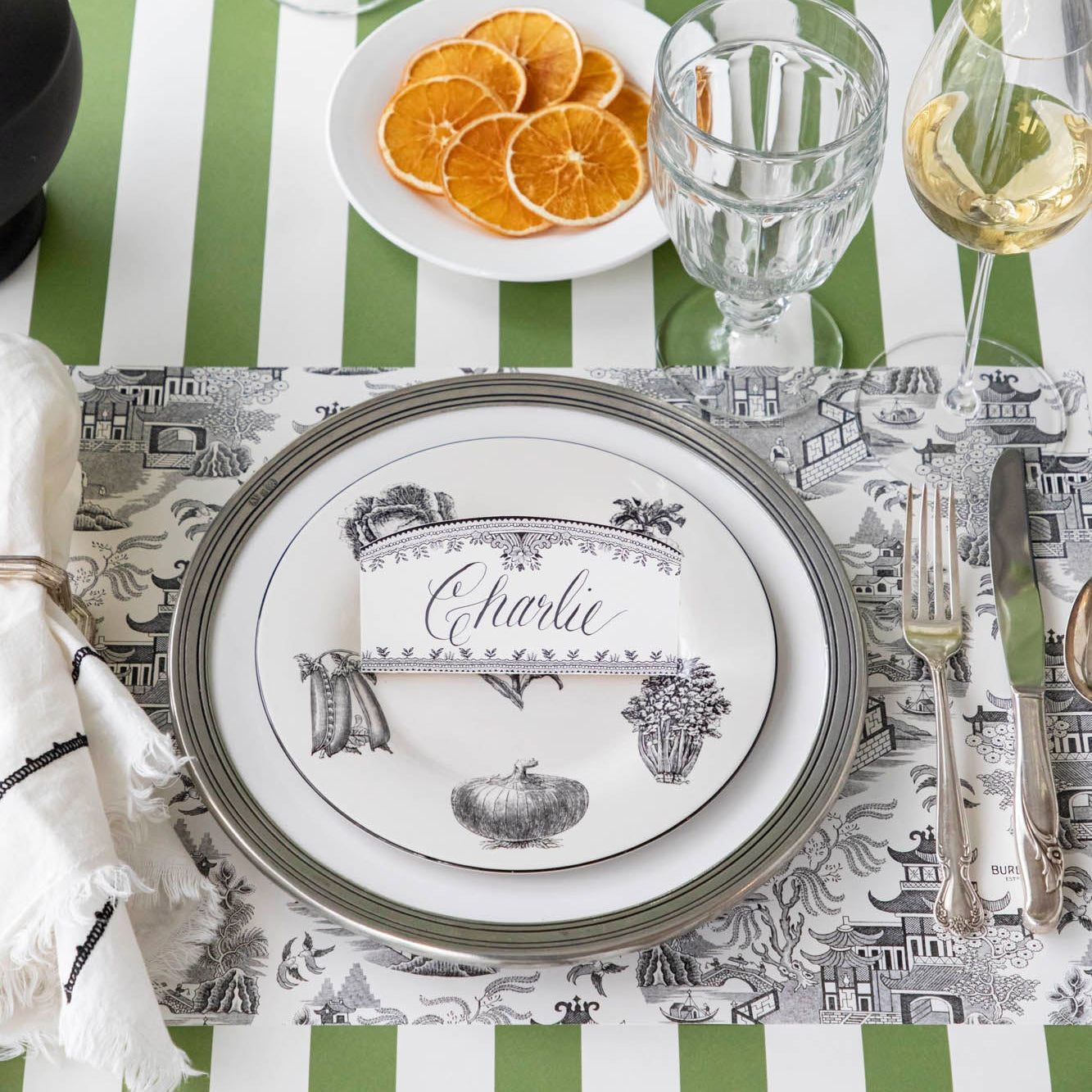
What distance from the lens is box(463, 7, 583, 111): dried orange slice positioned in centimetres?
93

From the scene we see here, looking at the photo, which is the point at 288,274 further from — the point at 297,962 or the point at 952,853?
the point at 952,853

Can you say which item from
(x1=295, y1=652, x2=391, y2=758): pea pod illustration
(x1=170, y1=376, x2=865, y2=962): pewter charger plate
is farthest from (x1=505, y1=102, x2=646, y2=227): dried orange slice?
(x1=295, y1=652, x2=391, y2=758): pea pod illustration

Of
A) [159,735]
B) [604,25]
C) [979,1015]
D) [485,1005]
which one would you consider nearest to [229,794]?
[159,735]

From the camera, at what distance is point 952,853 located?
2.15 ft

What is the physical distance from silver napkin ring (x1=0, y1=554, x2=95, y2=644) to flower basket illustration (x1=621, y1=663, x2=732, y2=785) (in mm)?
342

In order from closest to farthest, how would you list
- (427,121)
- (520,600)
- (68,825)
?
(68,825)
(520,600)
(427,121)

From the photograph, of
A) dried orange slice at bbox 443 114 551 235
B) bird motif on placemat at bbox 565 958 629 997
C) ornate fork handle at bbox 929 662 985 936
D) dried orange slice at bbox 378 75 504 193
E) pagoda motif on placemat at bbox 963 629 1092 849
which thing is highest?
dried orange slice at bbox 378 75 504 193

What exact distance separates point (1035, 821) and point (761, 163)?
42 centimetres

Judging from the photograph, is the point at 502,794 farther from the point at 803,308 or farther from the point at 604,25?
the point at 604,25

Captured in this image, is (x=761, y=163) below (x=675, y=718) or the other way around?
the other way around

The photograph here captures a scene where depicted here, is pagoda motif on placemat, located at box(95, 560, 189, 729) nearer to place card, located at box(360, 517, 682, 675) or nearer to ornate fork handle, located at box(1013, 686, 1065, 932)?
place card, located at box(360, 517, 682, 675)

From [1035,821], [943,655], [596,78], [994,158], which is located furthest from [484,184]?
[1035,821]

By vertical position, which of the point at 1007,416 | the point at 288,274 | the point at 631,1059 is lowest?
the point at 631,1059

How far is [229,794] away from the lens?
2.04ft
